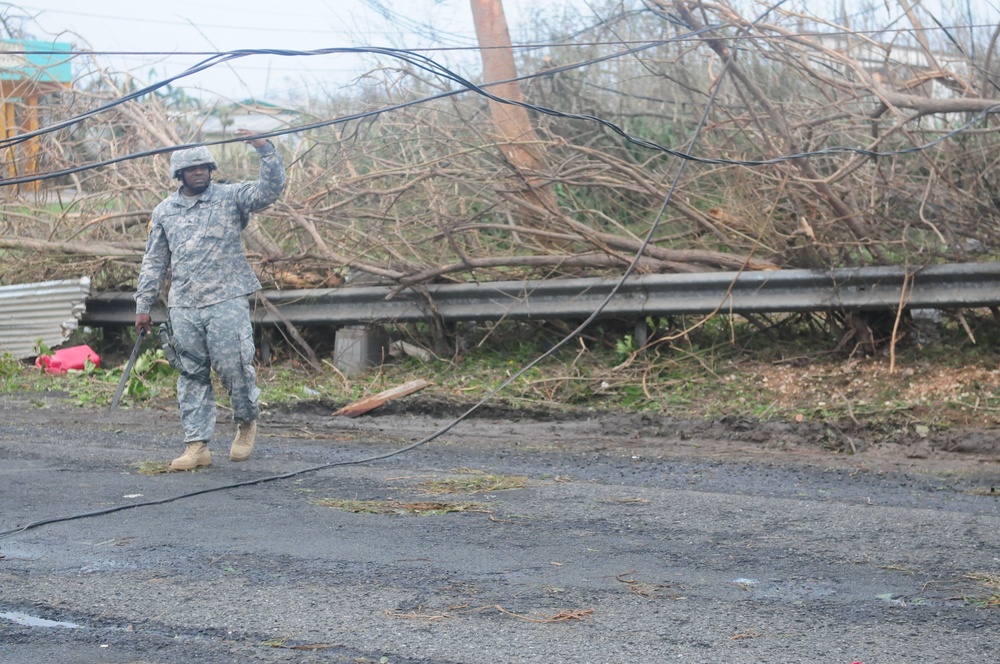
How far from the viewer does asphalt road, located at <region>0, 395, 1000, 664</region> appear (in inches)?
141

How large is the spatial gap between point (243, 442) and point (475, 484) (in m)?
1.71

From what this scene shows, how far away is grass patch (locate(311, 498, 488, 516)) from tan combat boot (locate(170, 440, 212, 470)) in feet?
4.20

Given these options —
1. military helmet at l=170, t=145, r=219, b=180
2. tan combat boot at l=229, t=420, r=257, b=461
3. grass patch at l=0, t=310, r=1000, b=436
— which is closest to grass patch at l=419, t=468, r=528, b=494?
tan combat boot at l=229, t=420, r=257, b=461

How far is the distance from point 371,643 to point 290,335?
287 inches

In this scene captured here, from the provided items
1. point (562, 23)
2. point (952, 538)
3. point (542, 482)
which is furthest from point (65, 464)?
point (562, 23)

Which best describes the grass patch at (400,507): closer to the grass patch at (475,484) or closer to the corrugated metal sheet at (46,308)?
the grass patch at (475,484)

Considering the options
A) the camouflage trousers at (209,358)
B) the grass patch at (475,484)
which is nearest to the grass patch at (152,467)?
the camouflage trousers at (209,358)

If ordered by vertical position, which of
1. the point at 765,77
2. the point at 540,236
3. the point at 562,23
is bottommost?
the point at 540,236

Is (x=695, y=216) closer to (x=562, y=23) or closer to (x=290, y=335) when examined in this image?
(x=290, y=335)

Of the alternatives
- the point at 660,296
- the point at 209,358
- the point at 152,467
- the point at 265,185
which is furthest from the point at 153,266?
the point at 660,296

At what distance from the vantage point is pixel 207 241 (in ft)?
21.9

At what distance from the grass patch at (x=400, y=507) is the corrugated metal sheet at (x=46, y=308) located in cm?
647

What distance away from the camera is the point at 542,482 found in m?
6.08

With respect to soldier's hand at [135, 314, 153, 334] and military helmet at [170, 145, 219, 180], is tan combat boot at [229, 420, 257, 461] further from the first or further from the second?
military helmet at [170, 145, 219, 180]
